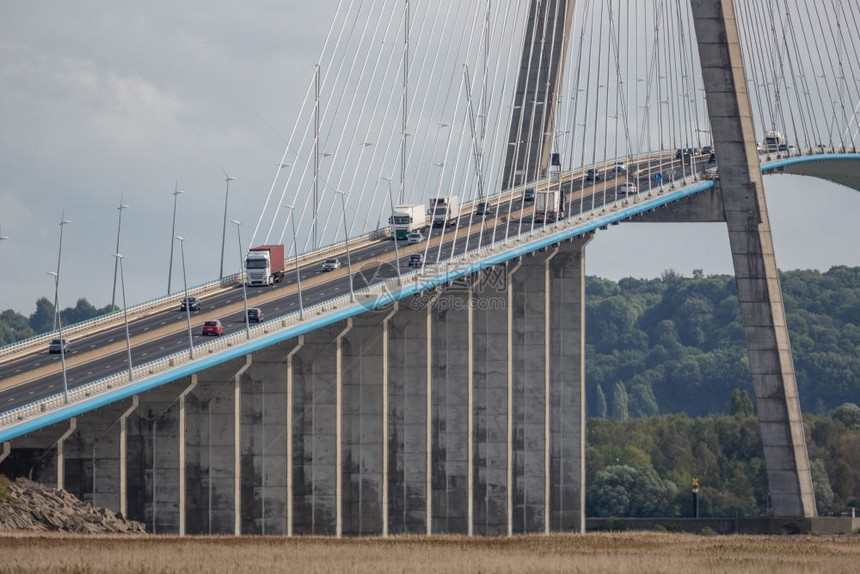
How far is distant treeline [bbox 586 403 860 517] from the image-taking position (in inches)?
6870

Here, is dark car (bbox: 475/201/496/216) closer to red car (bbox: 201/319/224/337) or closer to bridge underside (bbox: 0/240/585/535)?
bridge underside (bbox: 0/240/585/535)

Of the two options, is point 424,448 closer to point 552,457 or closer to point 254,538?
point 552,457

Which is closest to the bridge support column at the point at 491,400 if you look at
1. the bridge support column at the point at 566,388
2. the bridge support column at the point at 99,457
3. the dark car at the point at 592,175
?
the bridge support column at the point at 566,388

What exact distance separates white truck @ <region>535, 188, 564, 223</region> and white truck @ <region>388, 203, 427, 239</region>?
331 inches

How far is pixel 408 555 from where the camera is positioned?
212ft

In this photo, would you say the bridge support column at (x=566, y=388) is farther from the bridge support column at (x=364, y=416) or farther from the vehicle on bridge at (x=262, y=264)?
the vehicle on bridge at (x=262, y=264)

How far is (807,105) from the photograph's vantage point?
158 m

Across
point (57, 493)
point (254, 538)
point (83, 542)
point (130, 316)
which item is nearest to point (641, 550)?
point (254, 538)

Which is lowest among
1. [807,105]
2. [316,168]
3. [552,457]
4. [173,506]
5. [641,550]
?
[641,550]

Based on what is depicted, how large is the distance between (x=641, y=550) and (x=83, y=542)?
18625 mm

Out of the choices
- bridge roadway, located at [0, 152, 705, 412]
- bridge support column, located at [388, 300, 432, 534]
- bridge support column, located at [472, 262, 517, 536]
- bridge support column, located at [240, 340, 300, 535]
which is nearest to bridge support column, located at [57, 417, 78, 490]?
bridge roadway, located at [0, 152, 705, 412]

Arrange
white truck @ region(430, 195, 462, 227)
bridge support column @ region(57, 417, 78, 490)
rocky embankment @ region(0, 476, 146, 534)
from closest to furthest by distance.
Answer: rocky embankment @ region(0, 476, 146, 534) < bridge support column @ region(57, 417, 78, 490) < white truck @ region(430, 195, 462, 227)

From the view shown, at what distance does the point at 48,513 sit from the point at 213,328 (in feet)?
59.7

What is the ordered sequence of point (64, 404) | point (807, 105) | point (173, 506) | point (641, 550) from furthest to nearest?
point (807, 105) → point (173, 506) → point (64, 404) → point (641, 550)
